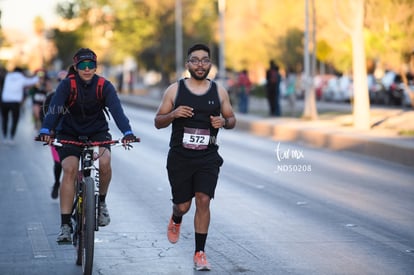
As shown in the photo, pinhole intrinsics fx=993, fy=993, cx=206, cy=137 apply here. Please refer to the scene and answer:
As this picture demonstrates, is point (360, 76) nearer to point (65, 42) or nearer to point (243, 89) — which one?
point (243, 89)

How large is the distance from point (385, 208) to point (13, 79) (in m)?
12.9

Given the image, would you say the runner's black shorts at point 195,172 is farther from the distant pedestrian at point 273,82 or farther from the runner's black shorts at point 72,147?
the distant pedestrian at point 273,82

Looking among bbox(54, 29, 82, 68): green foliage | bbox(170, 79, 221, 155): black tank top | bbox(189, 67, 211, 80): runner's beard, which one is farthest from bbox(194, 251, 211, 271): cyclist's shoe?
bbox(54, 29, 82, 68): green foliage

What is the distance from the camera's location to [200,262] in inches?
312

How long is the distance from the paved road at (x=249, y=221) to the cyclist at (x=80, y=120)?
54 centimetres

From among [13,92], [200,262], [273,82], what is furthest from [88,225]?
[273,82]

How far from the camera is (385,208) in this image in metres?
11.9

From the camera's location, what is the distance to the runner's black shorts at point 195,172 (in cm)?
798

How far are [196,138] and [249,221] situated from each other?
3.11m

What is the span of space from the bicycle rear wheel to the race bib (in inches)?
32.4

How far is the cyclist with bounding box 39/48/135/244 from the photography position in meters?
8.23

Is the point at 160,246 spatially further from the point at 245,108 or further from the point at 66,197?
the point at 245,108

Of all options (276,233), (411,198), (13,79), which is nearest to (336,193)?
(411,198)

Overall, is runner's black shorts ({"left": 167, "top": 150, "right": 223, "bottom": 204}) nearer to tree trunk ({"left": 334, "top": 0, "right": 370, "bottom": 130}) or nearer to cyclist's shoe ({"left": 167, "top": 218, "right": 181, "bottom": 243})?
cyclist's shoe ({"left": 167, "top": 218, "right": 181, "bottom": 243})
